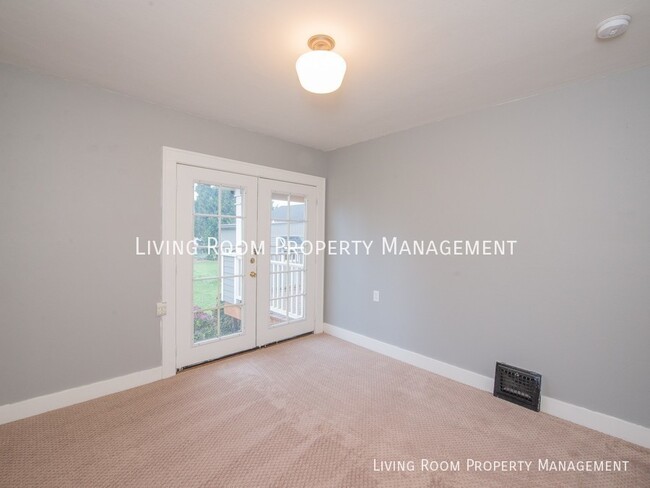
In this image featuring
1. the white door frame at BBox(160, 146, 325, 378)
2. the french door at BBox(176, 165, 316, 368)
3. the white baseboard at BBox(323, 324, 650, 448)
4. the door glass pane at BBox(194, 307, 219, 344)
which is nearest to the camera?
the white baseboard at BBox(323, 324, 650, 448)

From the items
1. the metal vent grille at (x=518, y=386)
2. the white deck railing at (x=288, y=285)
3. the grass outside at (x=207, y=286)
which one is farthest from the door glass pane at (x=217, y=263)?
the metal vent grille at (x=518, y=386)

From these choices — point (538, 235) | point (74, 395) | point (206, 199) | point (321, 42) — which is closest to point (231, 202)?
point (206, 199)

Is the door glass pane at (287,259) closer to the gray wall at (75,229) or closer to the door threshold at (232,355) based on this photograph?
the door threshold at (232,355)

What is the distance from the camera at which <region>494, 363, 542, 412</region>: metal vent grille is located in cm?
231

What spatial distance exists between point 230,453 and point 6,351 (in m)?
1.69

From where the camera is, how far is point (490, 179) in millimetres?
2600

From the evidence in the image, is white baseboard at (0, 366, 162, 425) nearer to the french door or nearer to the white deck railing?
the french door

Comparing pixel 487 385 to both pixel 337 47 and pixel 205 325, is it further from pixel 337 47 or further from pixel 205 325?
pixel 337 47

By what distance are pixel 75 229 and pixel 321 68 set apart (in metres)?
2.15

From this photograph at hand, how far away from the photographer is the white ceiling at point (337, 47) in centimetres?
152

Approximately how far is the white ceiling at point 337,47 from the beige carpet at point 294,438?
7.96 feet

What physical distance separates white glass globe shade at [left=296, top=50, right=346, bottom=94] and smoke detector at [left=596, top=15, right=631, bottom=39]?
53.6 inches

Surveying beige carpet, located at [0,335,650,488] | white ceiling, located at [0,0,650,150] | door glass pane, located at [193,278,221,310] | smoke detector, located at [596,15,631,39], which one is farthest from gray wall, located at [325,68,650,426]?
door glass pane, located at [193,278,221,310]

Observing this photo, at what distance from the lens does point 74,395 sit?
7.53ft
